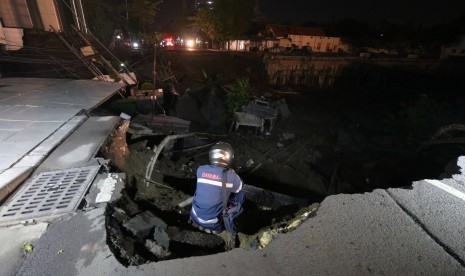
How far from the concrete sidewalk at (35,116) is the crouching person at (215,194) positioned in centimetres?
258

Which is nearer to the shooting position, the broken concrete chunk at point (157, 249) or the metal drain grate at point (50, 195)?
the broken concrete chunk at point (157, 249)

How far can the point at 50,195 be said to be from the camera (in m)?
3.14

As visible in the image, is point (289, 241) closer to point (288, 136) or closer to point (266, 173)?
point (266, 173)

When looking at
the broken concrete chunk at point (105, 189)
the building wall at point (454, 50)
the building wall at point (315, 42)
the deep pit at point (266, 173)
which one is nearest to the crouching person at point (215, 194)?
the deep pit at point (266, 173)

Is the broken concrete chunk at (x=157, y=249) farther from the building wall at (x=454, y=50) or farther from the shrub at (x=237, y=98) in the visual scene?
the building wall at (x=454, y=50)

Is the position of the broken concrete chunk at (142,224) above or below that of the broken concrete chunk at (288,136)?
above

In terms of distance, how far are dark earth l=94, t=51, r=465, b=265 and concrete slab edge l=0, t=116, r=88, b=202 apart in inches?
34.0

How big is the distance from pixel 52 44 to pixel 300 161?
44.0ft

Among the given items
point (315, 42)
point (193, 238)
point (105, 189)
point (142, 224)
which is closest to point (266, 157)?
point (193, 238)

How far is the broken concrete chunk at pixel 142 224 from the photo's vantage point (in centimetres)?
280

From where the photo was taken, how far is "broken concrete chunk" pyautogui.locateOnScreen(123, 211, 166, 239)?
9.18 feet

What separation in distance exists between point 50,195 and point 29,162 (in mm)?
1205

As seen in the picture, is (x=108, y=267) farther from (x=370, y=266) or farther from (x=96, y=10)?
(x=96, y=10)

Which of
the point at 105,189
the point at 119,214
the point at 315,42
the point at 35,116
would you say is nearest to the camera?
the point at 119,214
